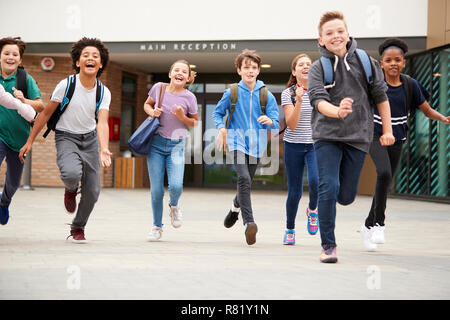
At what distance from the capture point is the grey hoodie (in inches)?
211

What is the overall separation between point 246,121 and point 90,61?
5.26 ft

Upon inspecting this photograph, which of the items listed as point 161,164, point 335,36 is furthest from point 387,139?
point 161,164

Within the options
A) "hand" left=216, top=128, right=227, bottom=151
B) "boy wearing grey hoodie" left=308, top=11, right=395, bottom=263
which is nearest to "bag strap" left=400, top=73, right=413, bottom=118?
"boy wearing grey hoodie" left=308, top=11, right=395, bottom=263

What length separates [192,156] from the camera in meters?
21.3

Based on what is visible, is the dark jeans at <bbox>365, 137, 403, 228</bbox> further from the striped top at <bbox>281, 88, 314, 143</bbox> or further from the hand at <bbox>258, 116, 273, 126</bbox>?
the hand at <bbox>258, 116, 273, 126</bbox>

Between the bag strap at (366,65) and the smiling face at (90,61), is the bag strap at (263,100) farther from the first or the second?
the smiling face at (90,61)

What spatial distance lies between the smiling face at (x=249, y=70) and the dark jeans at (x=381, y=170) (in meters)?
1.34

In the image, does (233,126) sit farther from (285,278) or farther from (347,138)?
(285,278)

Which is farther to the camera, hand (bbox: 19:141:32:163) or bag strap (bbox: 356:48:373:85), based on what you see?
hand (bbox: 19:141:32:163)

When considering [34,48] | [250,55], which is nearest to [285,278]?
[250,55]

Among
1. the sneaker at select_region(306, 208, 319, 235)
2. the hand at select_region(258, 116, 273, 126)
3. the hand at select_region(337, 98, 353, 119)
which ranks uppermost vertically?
the hand at select_region(337, 98, 353, 119)

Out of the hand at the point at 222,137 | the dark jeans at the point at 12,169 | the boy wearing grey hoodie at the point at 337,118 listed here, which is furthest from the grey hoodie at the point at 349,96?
the dark jeans at the point at 12,169

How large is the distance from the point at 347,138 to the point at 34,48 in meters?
14.0

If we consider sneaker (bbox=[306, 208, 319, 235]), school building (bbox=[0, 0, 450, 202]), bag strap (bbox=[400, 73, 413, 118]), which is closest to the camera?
bag strap (bbox=[400, 73, 413, 118])
